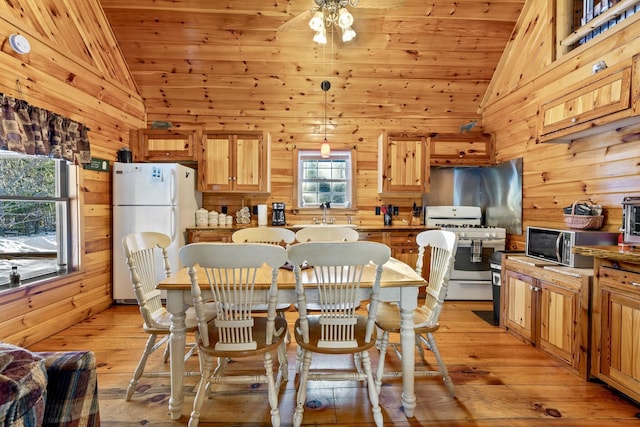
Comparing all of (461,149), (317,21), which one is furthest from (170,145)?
(461,149)

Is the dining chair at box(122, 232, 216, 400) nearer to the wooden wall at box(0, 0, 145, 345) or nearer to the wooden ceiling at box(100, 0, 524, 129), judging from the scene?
the wooden wall at box(0, 0, 145, 345)

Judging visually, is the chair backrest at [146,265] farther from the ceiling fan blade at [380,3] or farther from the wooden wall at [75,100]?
the ceiling fan blade at [380,3]

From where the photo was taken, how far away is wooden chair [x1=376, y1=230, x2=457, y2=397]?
1879 mm

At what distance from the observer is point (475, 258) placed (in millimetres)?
3789

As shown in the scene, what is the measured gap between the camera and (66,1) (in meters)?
3.07

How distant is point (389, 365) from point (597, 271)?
1.53 metres

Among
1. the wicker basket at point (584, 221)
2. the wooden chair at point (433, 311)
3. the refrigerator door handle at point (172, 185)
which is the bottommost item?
the wooden chair at point (433, 311)

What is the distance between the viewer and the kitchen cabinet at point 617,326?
1.78 metres

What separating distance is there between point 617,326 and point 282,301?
2023 mm

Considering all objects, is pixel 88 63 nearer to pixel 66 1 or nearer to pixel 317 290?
pixel 66 1

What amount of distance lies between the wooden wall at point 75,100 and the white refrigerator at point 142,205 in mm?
137

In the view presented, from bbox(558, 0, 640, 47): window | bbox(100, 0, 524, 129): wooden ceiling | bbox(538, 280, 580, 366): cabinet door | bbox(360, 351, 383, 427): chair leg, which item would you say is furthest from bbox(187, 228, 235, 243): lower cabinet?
bbox(558, 0, 640, 47): window

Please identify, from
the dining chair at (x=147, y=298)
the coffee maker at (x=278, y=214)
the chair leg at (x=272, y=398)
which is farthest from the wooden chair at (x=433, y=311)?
the coffee maker at (x=278, y=214)

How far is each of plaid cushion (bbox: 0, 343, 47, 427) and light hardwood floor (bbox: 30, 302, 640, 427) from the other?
1.12 meters
